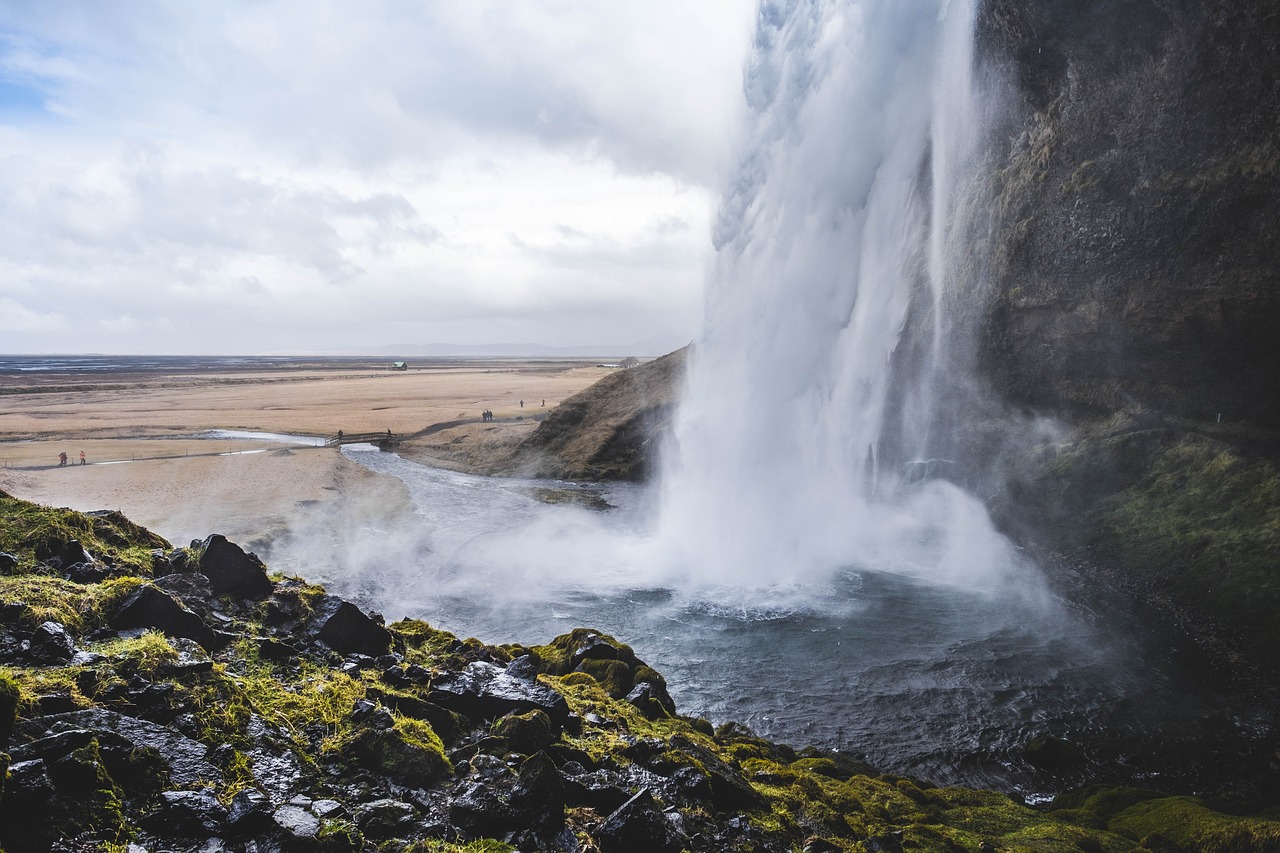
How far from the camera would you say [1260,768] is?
1130 centimetres

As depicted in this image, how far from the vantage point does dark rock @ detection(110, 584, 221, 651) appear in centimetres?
790

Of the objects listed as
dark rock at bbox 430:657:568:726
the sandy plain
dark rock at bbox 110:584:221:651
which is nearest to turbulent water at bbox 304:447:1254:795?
the sandy plain

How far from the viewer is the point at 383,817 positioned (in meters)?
5.71

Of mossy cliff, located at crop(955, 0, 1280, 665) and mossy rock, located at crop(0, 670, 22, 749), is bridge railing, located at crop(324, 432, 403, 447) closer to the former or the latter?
mossy cliff, located at crop(955, 0, 1280, 665)

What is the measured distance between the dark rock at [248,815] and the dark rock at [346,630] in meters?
4.13

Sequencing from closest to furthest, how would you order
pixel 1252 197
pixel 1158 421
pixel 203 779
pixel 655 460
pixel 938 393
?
pixel 203 779 → pixel 1252 197 → pixel 1158 421 → pixel 938 393 → pixel 655 460

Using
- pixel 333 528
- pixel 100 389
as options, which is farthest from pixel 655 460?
pixel 100 389

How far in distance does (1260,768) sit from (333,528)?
25.6 m

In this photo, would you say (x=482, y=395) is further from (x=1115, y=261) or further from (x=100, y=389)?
(x=1115, y=261)

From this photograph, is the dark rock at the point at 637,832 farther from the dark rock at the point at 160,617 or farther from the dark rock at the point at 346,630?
the dark rock at the point at 160,617

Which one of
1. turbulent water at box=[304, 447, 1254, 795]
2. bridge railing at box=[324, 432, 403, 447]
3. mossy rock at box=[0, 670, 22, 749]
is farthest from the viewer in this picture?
bridge railing at box=[324, 432, 403, 447]

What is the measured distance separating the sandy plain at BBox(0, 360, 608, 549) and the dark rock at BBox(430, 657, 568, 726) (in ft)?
53.6

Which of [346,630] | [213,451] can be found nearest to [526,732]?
[346,630]

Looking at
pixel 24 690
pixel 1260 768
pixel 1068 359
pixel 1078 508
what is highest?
pixel 1068 359
